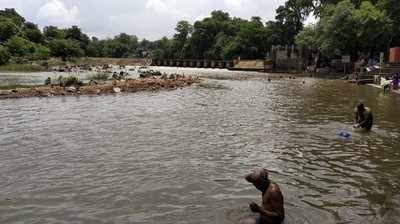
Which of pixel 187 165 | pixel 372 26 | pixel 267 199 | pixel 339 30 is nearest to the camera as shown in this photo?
pixel 267 199

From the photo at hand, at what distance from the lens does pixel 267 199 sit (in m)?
9.04

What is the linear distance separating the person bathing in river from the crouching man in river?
43.1 ft

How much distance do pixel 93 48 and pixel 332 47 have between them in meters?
141

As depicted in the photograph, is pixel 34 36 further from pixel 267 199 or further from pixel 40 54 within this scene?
pixel 267 199

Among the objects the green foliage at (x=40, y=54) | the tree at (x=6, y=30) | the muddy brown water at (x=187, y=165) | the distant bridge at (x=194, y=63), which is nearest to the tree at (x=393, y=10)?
the muddy brown water at (x=187, y=165)

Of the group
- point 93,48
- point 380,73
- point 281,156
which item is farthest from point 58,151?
point 93,48

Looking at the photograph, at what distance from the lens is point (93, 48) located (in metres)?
200

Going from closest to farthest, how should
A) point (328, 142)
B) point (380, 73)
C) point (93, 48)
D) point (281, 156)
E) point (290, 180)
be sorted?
point (290, 180) < point (281, 156) < point (328, 142) < point (380, 73) < point (93, 48)

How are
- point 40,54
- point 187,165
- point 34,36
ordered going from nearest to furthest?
point 187,165
point 40,54
point 34,36

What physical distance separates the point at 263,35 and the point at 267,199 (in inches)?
5067

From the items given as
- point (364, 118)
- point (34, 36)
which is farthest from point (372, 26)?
point (34, 36)

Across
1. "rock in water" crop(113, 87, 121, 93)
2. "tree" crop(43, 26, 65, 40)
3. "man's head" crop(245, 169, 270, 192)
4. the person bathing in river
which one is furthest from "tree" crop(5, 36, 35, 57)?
"man's head" crop(245, 169, 270, 192)

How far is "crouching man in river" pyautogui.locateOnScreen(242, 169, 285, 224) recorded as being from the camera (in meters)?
8.92

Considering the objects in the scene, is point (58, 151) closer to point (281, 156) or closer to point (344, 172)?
point (281, 156)
